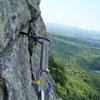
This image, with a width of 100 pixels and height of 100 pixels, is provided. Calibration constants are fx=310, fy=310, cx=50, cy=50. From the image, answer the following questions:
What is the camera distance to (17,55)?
6293 millimetres

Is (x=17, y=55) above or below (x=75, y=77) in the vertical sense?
above

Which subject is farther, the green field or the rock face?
the green field

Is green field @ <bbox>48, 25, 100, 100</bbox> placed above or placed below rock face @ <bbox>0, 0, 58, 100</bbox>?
below

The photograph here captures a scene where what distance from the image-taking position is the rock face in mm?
5653

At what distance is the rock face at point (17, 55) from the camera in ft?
18.5

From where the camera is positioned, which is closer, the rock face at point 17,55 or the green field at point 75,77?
the rock face at point 17,55

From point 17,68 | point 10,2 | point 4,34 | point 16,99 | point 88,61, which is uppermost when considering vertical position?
point 10,2

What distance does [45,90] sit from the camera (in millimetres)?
7836

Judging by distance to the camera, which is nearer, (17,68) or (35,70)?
(17,68)

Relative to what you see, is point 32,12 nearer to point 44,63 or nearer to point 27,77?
point 44,63

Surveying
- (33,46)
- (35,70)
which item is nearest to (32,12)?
(33,46)

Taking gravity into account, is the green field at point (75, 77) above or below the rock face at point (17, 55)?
below

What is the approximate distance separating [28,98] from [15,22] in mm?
1638

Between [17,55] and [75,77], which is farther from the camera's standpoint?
[75,77]
